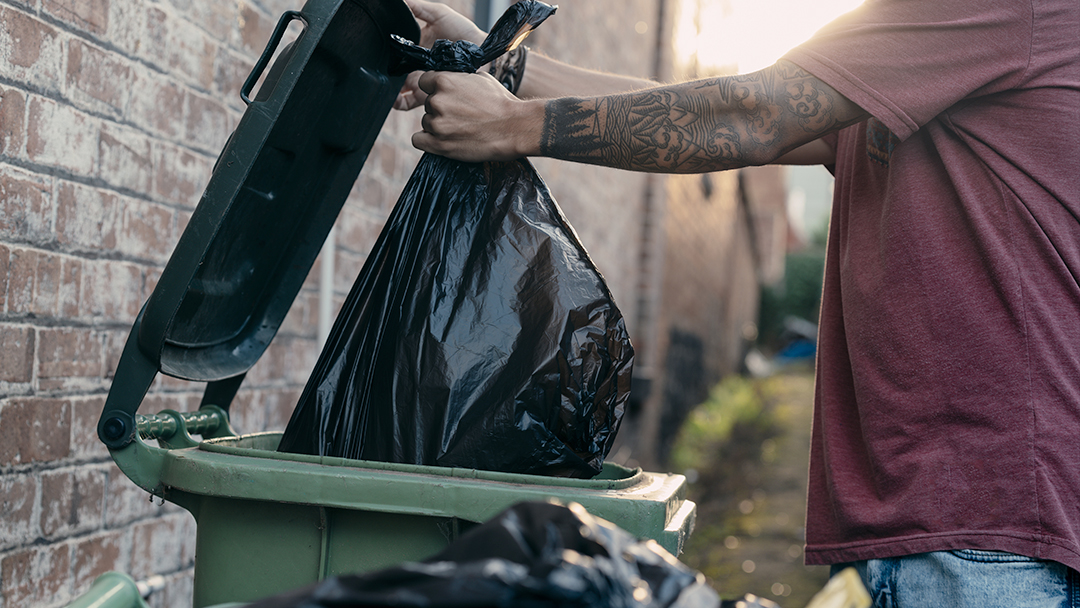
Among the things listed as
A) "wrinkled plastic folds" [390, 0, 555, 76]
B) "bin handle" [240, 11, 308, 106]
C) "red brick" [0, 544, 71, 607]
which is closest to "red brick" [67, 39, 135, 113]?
"bin handle" [240, 11, 308, 106]

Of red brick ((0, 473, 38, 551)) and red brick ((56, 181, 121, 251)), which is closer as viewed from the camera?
red brick ((0, 473, 38, 551))

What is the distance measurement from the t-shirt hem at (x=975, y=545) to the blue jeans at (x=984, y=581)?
0.02 m

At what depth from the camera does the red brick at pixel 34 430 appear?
1.60 m

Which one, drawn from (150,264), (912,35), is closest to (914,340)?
(912,35)

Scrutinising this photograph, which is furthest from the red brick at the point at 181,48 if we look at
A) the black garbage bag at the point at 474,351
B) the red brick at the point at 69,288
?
the black garbage bag at the point at 474,351

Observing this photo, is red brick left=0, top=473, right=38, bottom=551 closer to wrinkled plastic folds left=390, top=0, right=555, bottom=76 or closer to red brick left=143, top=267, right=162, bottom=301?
red brick left=143, top=267, right=162, bottom=301

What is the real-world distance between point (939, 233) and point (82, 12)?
173cm

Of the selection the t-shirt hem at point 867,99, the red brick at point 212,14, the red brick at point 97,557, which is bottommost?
the red brick at point 97,557

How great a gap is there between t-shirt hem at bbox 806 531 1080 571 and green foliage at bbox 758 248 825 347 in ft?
71.5

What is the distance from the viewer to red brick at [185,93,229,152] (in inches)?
82.0

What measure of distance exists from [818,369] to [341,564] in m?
1.06

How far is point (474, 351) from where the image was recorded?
1393mm

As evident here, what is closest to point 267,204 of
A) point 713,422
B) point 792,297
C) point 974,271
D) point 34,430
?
point 34,430

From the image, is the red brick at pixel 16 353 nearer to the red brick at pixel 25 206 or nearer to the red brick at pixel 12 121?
the red brick at pixel 25 206
